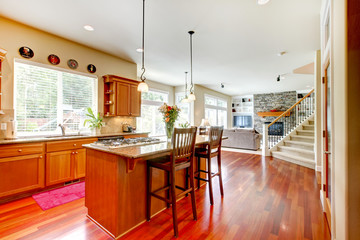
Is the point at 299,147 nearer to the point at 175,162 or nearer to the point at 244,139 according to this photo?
the point at 244,139

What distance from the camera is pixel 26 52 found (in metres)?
2.98

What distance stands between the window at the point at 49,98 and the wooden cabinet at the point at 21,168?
656 mm

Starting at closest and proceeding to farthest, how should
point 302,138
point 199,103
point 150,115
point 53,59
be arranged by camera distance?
point 53,59 < point 302,138 < point 150,115 < point 199,103

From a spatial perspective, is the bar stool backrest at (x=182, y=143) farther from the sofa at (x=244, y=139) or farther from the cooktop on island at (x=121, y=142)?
the sofa at (x=244, y=139)

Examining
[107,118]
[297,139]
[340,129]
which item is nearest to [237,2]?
[340,129]

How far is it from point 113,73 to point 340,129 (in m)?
4.52

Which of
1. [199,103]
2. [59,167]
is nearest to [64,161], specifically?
[59,167]

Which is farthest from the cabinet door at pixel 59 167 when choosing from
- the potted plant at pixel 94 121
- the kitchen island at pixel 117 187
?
the kitchen island at pixel 117 187

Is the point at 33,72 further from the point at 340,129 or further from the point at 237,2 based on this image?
the point at 340,129

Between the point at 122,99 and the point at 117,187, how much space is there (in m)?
2.91

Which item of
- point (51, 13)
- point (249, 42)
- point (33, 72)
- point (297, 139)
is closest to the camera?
point (51, 13)

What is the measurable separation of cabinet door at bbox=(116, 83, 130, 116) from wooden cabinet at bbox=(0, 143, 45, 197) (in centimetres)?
177

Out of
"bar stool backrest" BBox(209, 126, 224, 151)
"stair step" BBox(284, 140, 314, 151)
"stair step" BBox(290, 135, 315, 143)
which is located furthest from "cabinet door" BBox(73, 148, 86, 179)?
"stair step" BBox(290, 135, 315, 143)

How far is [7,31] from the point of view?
9.13 ft
